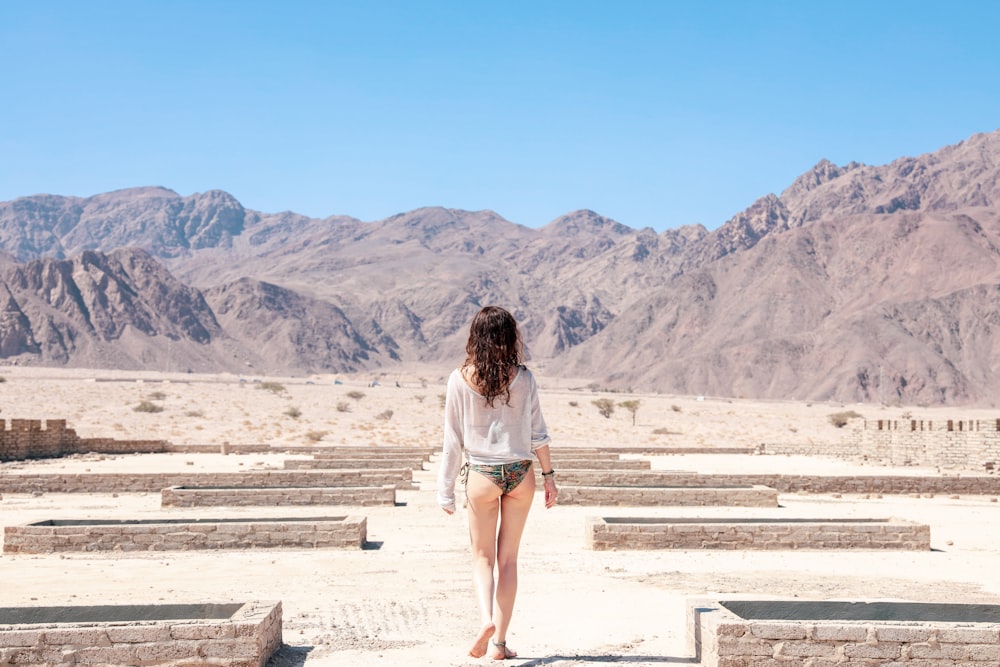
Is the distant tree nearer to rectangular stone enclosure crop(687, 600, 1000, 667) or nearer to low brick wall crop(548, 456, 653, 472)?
low brick wall crop(548, 456, 653, 472)

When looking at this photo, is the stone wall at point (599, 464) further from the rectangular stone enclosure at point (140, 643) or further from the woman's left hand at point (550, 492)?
the rectangular stone enclosure at point (140, 643)

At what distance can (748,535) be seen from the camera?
1213cm

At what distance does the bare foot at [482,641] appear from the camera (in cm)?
589

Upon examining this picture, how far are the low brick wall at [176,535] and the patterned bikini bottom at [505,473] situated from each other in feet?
21.2

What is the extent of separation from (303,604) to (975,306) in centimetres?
10161

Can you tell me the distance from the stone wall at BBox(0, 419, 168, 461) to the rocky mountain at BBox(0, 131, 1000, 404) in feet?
238

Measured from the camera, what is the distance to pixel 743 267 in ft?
401

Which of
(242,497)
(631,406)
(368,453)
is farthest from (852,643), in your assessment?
(631,406)

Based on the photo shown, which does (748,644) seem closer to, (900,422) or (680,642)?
(680,642)

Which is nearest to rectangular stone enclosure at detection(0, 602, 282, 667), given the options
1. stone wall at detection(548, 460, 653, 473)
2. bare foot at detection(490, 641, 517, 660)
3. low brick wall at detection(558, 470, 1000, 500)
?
bare foot at detection(490, 641, 517, 660)

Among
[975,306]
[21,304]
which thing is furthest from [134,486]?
[21,304]

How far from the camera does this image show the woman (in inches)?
229

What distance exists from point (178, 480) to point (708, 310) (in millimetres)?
102756

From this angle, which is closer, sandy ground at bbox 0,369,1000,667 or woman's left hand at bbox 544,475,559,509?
woman's left hand at bbox 544,475,559,509
